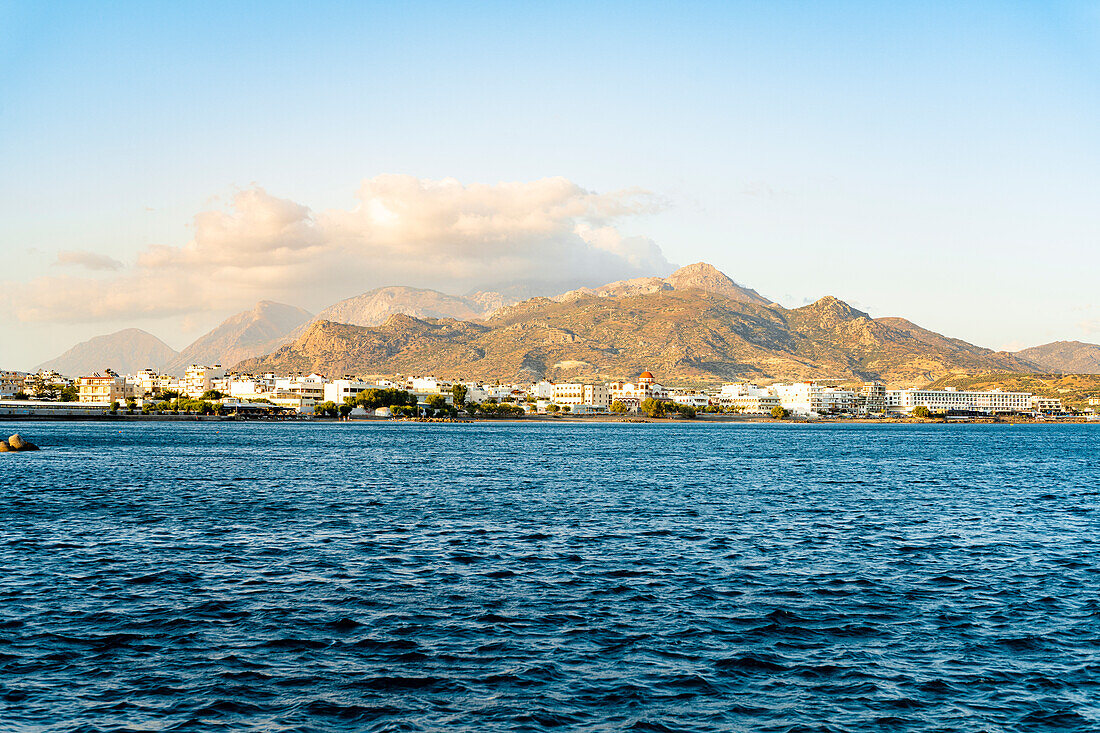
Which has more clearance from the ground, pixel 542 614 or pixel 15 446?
pixel 15 446

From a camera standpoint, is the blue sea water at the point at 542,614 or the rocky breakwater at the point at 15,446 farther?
the rocky breakwater at the point at 15,446

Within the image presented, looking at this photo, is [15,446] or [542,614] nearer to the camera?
[542,614]

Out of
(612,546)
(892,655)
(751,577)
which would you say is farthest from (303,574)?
(892,655)

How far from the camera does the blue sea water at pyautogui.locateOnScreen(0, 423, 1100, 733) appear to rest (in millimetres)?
15922

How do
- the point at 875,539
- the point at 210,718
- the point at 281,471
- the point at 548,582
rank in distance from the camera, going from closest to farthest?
the point at 210,718, the point at 548,582, the point at 875,539, the point at 281,471

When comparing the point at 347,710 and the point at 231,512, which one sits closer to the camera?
the point at 347,710

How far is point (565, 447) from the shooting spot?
380 ft

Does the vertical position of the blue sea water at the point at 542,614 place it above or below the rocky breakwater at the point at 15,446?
below

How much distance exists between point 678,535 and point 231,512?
848 inches

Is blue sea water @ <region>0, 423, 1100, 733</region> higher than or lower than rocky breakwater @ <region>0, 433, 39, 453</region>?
lower

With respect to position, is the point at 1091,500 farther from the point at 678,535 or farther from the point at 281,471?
the point at 281,471

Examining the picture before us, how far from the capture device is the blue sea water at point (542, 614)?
15.9 metres

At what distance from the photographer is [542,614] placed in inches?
883

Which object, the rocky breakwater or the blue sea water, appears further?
the rocky breakwater
